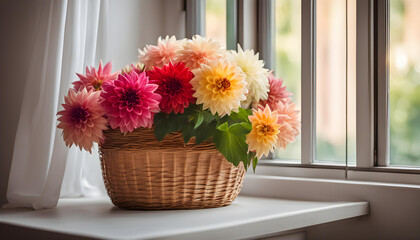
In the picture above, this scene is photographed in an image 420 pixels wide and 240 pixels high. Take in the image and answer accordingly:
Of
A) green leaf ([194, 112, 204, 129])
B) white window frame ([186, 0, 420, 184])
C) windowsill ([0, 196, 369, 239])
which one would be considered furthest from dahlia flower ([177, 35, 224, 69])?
white window frame ([186, 0, 420, 184])

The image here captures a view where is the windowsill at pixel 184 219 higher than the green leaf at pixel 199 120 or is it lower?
lower

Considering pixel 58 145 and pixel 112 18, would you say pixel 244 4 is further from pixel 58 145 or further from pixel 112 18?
pixel 58 145

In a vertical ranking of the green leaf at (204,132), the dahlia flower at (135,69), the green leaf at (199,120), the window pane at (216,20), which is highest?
the window pane at (216,20)

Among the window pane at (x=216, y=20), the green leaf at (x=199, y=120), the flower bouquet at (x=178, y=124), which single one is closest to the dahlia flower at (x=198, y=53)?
the flower bouquet at (x=178, y=124)

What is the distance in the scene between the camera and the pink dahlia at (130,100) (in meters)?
0.97

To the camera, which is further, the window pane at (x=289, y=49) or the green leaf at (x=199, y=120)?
the window pane at (x=289, y=49)

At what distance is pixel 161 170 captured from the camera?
105 centimetres

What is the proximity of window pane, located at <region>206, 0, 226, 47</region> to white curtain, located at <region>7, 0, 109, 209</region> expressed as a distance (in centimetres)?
45

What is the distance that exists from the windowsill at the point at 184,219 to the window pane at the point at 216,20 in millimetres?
556

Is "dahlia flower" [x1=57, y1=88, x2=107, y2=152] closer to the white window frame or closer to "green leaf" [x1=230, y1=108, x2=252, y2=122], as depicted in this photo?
"green leaf" [x1=230, y1=108, x2=252, y2=122]

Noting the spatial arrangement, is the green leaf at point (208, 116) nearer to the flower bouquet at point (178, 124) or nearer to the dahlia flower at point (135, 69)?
the flower bouquet at point (178, 124)

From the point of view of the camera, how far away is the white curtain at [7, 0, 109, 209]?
46.5 inches

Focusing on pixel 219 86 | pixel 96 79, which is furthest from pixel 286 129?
pixel 96 79

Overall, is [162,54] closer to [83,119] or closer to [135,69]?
[135,69]
